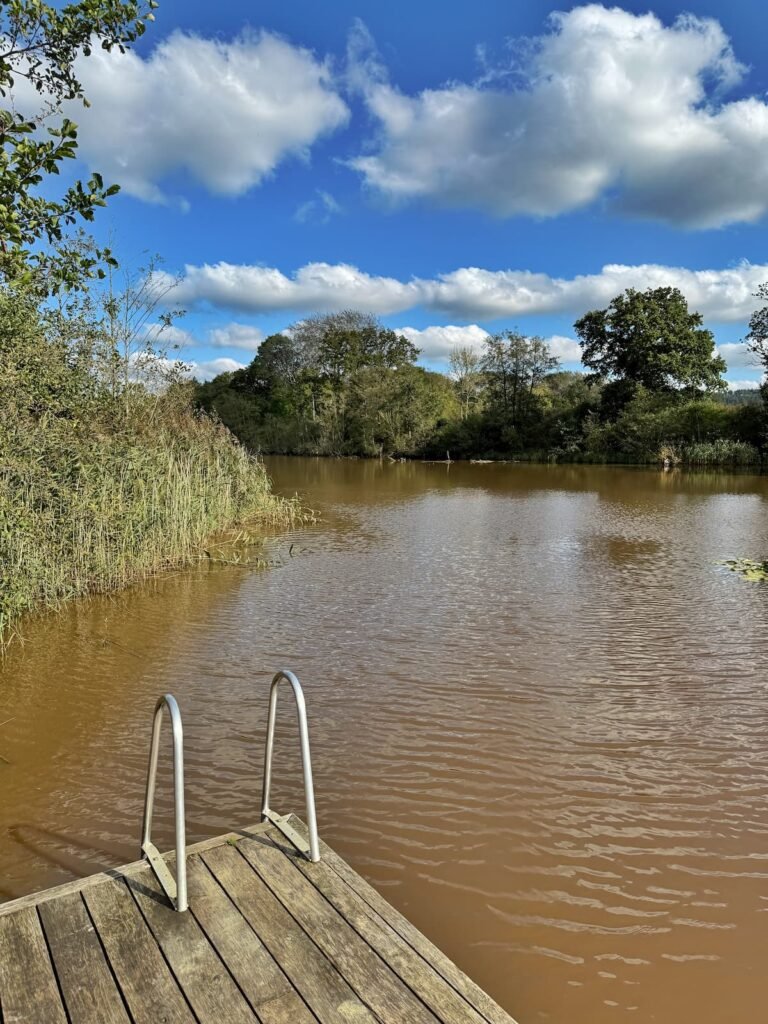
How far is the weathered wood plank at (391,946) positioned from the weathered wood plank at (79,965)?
83 centimetres

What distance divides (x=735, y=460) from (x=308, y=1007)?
40582 mm

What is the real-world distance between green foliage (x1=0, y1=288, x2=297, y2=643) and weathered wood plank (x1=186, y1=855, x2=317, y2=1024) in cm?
430

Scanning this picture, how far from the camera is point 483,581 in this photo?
10.4m

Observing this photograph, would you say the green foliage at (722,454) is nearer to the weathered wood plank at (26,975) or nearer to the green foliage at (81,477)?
the green foliage at (81,477)

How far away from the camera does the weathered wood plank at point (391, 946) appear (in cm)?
219

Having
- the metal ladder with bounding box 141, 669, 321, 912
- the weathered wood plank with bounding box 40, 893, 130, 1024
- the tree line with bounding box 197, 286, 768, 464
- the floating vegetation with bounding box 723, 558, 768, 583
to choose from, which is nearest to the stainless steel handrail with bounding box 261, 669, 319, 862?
the metal ladder with bounding box 141, 669, 321, 912

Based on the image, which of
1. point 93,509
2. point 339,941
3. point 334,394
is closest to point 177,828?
point 339,941

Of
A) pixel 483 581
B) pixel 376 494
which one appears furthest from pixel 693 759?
pixel 376 494

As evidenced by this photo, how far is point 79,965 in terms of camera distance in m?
2.38

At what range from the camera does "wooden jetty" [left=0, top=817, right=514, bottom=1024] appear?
2.19m

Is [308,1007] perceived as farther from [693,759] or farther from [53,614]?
[53,614]

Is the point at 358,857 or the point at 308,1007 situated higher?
the point at 308,1007

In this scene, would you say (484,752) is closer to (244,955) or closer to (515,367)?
(244,955)

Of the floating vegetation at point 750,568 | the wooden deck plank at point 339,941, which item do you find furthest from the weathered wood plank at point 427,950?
the floating vegetation at point 750,568
